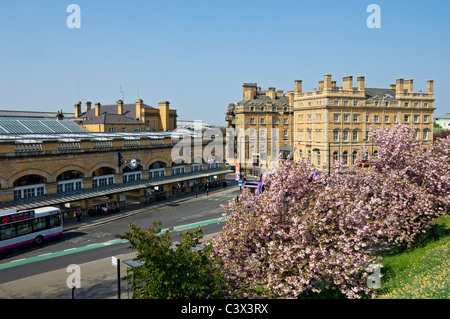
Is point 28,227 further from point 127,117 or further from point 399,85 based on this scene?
point 399,85

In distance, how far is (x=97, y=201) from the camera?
4459cm

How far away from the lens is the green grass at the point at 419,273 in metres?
15.1

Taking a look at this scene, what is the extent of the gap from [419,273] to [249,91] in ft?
218

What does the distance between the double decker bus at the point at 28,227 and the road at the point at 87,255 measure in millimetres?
719

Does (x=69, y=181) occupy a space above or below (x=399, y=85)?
below

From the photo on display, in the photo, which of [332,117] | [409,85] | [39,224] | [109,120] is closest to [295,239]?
[39,224]

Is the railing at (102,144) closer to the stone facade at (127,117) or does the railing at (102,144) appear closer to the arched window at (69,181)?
the arched window at (69,181)

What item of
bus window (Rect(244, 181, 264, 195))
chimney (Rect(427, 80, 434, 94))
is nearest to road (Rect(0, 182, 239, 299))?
bus window (Rect(244, 181, 264, 195))

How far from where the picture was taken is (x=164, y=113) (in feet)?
270

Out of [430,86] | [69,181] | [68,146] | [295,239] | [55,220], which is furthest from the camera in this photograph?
[430,86]

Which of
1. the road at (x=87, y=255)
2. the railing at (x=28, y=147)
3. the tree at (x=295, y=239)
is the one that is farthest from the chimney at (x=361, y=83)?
the railing at (x=28, y=147)

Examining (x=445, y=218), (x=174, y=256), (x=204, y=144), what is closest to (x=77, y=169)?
(x=204, y=144)
